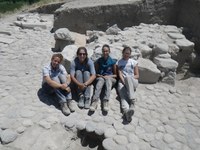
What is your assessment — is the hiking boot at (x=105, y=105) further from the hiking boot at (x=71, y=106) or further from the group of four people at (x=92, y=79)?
the hiking boot at (x=71, y=106)

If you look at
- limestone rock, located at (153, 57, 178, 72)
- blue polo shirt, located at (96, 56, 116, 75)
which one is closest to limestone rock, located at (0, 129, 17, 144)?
blue polo shirt, located at (96, 56, 116, 75)

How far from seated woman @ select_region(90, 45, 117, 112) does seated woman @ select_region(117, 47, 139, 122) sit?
0.62 feet

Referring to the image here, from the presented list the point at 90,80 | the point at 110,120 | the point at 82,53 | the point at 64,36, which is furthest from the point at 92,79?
the point at 64,36

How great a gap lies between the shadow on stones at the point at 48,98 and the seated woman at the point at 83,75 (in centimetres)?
53

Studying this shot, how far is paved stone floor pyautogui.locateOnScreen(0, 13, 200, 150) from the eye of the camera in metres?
5.17

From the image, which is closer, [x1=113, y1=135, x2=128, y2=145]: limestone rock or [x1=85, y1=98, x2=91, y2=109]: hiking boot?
[x1=113, y1=135, x2=128, y2=145]: limestone rock

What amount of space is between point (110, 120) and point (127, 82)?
100cm

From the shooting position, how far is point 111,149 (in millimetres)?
4961

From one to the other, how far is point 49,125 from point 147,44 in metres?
4.21

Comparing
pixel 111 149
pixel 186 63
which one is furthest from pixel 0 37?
pixel 111 149

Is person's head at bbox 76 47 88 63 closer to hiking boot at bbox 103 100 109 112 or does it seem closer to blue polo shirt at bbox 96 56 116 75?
blue polo shirt at bbox 96 56 116 75

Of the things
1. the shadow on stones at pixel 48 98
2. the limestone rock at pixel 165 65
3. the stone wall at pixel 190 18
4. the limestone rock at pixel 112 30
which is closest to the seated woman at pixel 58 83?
the shadow on stones at pixel 48 98

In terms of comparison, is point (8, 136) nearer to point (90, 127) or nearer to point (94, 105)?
point (90, 127)

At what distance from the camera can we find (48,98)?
6.28 metres
